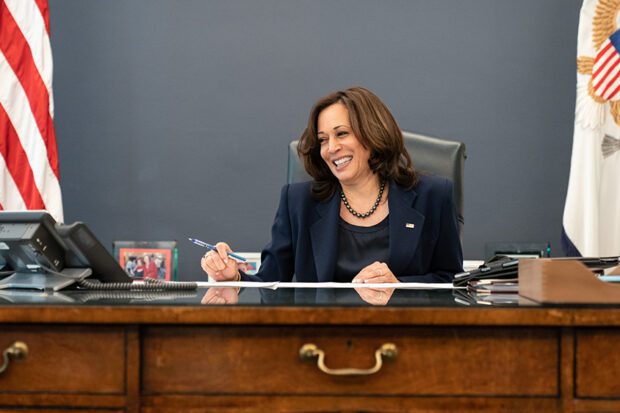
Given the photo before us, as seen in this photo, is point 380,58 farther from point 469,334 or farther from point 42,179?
point 469,334

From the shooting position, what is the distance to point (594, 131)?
3.01m

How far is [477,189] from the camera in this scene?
10.9ft

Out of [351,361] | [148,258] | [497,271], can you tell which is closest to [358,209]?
[497,271]

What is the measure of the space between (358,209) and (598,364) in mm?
1397

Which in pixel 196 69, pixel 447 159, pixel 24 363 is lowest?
pixel 24 363

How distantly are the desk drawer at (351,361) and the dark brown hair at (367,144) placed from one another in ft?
4.45

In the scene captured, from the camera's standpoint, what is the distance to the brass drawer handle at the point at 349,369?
38.0 inches

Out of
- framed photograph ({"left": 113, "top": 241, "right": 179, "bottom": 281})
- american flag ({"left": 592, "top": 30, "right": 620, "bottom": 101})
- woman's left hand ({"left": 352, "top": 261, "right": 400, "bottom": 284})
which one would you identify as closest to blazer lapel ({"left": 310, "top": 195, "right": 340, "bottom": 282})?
woman's left hand ({"left": 352, "top": 261, "right": 400, "bottom": 284})

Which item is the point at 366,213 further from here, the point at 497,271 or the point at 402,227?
the point at 497,271

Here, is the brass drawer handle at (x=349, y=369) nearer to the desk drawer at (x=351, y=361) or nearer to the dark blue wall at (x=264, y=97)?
the desk drawer at (x=351, y=361)

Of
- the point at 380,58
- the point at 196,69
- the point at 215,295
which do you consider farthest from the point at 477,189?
the point at 215,295

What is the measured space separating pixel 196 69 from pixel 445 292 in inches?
91.5

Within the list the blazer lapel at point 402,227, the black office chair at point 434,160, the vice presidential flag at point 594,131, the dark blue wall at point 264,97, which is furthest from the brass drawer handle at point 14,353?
the vice presidential flag at point 594,131

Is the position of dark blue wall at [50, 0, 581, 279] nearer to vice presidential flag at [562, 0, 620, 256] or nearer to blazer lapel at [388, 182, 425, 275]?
vice presidential flag at [562, 0, 620, 256]
